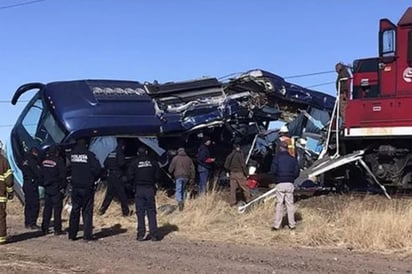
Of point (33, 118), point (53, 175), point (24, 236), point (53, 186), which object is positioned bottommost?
point (24, 236)

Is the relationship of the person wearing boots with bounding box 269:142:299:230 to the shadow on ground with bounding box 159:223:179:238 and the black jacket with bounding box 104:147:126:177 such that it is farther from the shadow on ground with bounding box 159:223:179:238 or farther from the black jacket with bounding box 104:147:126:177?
the black jacket with bounding box 104:147:126:177

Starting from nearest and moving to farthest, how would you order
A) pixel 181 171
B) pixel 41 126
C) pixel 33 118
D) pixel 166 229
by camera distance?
pixel 166 229 → pixel 181 171 → pixel 41 126 → pixel 33 118

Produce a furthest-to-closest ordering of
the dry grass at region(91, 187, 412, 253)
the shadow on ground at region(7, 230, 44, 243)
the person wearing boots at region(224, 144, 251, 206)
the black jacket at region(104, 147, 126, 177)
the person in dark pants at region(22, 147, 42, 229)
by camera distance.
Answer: the black jacket at region(104, 147, 126, 177) < the person wearing boots at region(224, 144, 251, 206) < the person in dark pants at region(22, 147, 42, 229) < the shadow on ground at region(7, 230, 44, 243) < the dry grass at region(91, 187, 412, 253)

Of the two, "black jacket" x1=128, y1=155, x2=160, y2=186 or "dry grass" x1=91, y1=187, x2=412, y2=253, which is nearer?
"dry grass" x1=91, y1=187, x2=412, y2=253

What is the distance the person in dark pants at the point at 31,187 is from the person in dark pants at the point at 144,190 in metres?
3.56

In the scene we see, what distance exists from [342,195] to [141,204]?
5171 mm

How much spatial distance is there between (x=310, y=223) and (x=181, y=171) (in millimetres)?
4661

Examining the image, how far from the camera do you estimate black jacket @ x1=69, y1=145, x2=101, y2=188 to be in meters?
13.2

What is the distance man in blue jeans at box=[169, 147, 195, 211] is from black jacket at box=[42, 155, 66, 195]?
131 inches

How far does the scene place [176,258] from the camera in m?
11.0

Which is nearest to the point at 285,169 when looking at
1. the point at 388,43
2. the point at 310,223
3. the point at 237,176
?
the point at 310,223

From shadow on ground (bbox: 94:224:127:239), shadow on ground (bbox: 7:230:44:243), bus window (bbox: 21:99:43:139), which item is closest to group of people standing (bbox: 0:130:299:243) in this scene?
shadow on ground (bbox: 7:230:44:243)

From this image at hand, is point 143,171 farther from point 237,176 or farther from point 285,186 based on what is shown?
point 237,176

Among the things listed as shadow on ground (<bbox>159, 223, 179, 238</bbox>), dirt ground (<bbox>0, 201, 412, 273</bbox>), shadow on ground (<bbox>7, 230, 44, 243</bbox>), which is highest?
dirt ground (<bbox>0, 201, 412, 273</bbox>)
